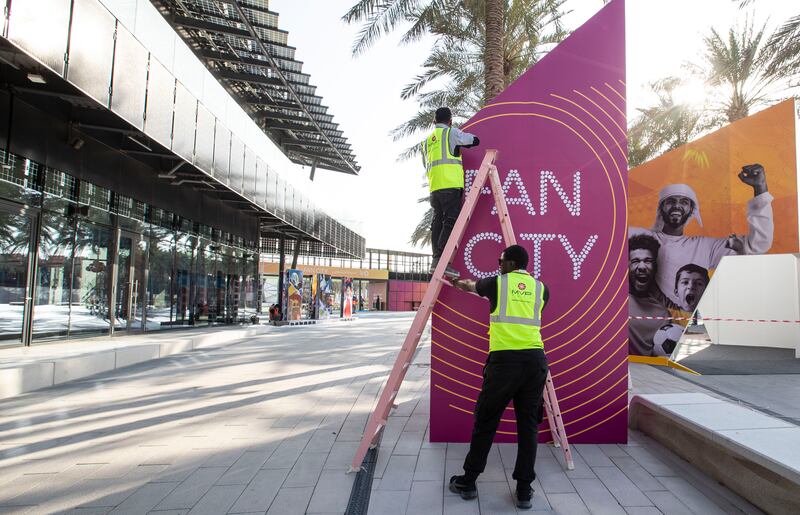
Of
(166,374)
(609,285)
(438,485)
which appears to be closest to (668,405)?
(609,285)

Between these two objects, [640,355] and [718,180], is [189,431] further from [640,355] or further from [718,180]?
[718,180]

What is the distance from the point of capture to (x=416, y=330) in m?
4.18

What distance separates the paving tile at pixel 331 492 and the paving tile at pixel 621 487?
200cm

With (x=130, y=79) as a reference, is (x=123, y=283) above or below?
below

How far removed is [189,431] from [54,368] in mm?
3744

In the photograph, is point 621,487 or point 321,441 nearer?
point 621,487

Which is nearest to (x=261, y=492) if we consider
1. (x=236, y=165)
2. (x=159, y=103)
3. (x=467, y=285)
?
(x=467, y=285)

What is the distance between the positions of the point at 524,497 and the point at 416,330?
Answer: 58.5 inches

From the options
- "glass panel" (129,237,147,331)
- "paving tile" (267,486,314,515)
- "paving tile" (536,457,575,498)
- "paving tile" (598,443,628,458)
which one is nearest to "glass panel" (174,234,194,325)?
"glass panel" (129,237,147,331)

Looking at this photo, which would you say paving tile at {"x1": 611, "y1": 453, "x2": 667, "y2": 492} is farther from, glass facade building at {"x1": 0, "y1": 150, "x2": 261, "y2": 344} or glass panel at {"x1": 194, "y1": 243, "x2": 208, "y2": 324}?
glass panel at {"x1": 194, "y1": 243, "x2": 208, "y2": 324}

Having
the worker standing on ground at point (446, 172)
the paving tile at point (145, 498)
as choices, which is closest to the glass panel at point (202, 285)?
the paving tile at point (145, 498)

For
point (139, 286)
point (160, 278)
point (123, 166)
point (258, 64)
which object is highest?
point (258, 64)

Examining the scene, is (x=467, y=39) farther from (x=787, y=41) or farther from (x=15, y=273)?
(x=15, y=273)

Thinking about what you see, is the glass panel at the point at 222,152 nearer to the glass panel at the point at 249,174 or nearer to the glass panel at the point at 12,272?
the glass panel at the point at 249,174
